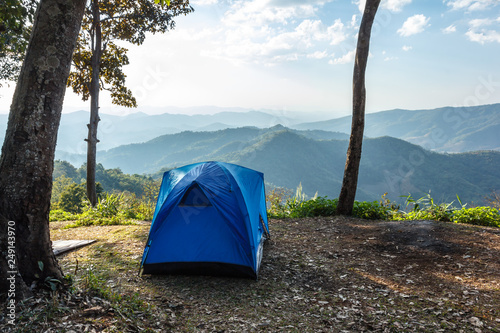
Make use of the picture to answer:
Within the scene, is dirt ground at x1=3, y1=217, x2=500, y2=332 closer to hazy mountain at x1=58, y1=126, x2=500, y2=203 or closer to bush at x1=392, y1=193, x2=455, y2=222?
bush at x1=392, y1=193, x2=455, y2=222

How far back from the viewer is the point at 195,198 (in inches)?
197

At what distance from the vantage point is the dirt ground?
→ 3385mm

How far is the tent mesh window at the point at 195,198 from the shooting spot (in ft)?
16.3

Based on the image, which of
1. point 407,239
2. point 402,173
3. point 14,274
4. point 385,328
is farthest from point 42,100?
point 402,173

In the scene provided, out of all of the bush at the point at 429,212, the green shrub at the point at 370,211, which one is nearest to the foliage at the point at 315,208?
the green shrub at the point at 370,211

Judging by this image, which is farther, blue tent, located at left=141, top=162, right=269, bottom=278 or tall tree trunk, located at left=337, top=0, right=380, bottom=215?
tall tree trunk, located at left=337, top=0, right=380, bottom=215

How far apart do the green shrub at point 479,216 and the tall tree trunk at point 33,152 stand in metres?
8.67

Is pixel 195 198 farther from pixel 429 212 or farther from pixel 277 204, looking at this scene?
pixel 429 212

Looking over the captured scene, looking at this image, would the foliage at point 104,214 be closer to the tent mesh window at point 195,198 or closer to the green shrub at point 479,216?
the tent mesh window at point 195,198

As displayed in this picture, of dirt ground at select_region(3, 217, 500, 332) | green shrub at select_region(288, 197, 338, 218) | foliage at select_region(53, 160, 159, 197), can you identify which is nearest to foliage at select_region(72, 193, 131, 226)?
dirt ground at select_region(3, 217, 500, 332)

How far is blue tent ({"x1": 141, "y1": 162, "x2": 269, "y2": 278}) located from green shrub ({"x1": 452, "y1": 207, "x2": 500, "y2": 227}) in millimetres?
5774

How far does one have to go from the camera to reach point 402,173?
128000 millimetres

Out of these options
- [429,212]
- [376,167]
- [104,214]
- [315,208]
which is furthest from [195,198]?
[376,167]

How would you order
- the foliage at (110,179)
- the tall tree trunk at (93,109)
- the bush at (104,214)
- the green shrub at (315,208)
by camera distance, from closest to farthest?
the bush at (104,214)
the green shrub at (315,208)
the tall tree trunk at (93,109)
the foliage at (110,179)
